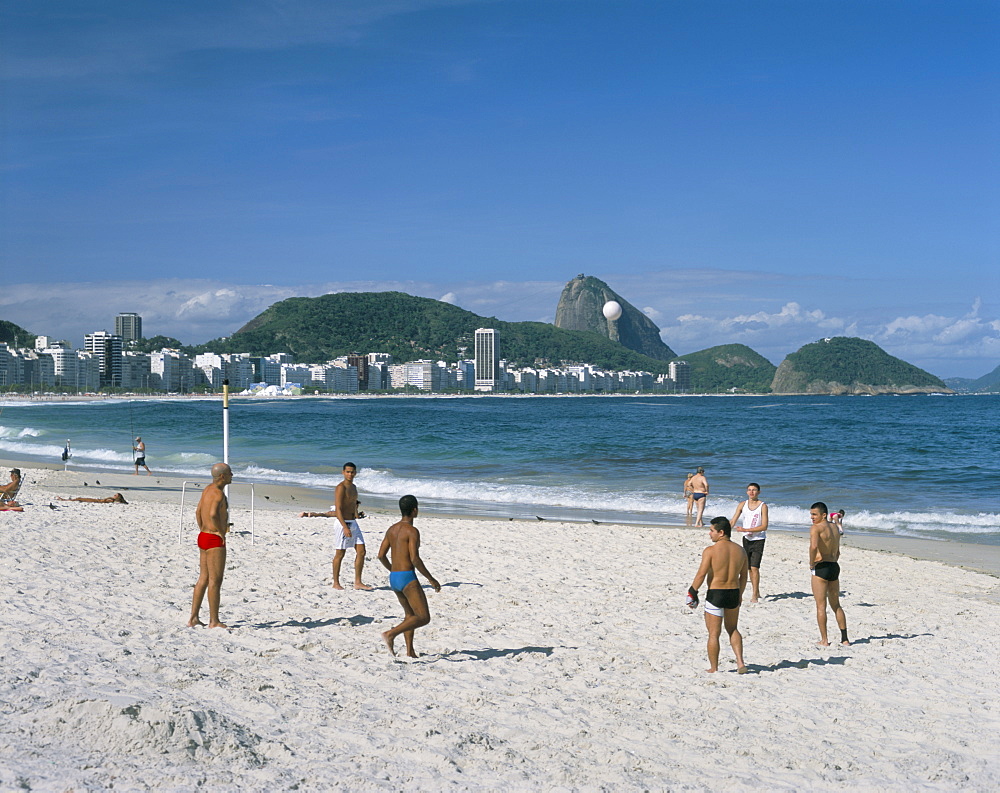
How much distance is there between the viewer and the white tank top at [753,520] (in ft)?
33.3

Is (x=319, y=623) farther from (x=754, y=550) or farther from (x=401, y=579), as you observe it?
(x=754, y=550)

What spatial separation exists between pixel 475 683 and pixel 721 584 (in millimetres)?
2146

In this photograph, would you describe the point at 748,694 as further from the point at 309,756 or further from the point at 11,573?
the point at 11,573

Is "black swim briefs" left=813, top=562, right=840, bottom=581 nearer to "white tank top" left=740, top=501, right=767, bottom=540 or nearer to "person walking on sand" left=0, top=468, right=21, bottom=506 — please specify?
"white tank top" left=740, top=501, right=767, bottom=540

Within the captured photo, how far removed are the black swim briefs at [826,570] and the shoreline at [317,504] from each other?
5860 millimetres

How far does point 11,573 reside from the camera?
928 cm

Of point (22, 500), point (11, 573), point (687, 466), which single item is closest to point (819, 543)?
point (11, 573)

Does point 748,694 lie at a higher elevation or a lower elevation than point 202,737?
lower

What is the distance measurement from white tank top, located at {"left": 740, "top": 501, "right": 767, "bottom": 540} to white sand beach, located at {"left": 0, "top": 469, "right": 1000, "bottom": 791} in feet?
2.69

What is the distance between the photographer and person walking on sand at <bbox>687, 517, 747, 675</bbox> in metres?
6.71

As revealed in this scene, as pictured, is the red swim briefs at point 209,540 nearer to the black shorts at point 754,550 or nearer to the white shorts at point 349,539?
the white shorts at point 349,539

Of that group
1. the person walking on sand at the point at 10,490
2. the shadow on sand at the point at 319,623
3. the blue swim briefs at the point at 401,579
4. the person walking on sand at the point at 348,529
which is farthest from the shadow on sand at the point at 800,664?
the person walking on sand at the point at 10,490

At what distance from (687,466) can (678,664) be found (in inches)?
894

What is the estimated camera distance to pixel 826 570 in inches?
318
